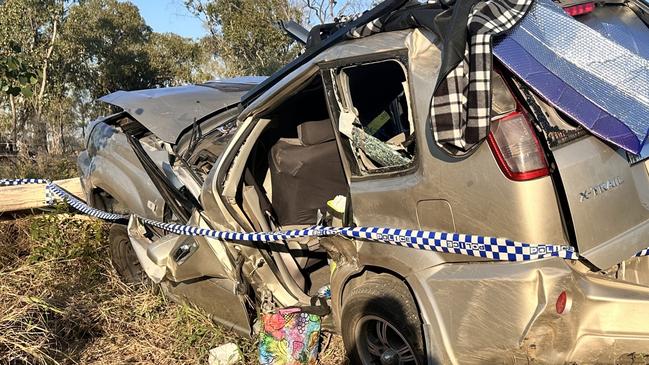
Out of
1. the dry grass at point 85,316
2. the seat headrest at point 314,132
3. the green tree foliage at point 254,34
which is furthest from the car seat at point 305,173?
the green tree foliage at point 254,34

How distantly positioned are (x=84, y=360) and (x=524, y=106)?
10.9 ft

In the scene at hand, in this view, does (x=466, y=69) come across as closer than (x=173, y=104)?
Yes

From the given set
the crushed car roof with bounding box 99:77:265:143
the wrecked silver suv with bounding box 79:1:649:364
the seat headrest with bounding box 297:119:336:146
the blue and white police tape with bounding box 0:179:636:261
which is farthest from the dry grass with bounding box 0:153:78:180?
the blue and white police tape with bounding box 0:179:636:261

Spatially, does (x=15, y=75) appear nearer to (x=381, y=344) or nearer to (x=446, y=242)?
(x=381, y=344)

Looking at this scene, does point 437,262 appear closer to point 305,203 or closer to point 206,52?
point 305,203

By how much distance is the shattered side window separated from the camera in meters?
3.02

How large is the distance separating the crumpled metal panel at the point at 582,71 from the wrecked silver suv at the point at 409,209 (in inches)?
1.4

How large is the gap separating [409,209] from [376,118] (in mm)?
847

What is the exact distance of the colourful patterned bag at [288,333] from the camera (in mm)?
3674

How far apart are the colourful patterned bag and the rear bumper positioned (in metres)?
1.32

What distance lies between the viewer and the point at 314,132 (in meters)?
4.07

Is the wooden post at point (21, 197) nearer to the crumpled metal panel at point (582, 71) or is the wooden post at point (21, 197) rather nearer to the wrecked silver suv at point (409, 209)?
the wrecked silver suv at point (409, 209)

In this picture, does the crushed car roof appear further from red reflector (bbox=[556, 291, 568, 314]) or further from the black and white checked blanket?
red reflector (bbox=[556, 291, 568, 314])


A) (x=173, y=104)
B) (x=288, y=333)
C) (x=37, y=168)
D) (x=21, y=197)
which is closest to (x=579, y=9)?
(x=288, y=333)
